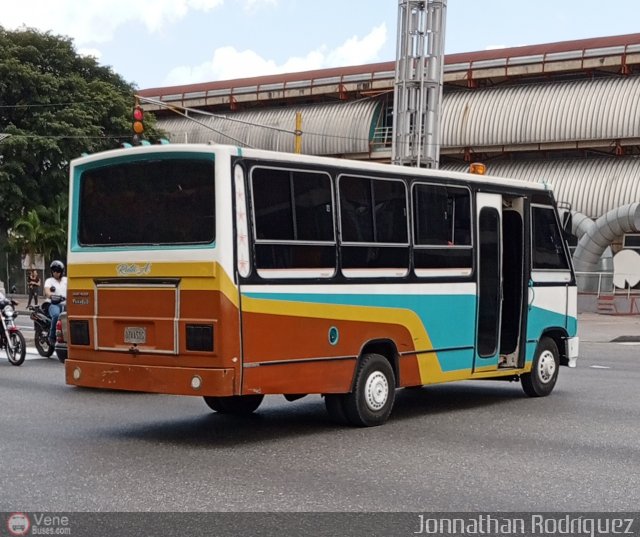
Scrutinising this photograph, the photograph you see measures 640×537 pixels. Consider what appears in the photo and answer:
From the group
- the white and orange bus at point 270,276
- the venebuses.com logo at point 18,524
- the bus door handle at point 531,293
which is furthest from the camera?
the bus door handle at point 531,293

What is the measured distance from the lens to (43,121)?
48656mm

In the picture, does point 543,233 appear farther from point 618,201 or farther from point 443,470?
point 618,201

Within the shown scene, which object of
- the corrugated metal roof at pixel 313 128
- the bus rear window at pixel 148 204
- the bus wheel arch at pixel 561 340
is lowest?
the bus wheel arch at pixel 561 340

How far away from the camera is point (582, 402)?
Result: 12875 mm

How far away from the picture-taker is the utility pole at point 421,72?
109 feet

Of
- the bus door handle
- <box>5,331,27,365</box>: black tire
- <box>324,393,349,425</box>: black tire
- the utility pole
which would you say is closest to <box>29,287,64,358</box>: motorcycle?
<box>5,331,27,365</box>: black tire

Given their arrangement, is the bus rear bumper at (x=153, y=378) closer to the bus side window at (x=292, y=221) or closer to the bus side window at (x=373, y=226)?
the bus side window at (x=292, y=221)

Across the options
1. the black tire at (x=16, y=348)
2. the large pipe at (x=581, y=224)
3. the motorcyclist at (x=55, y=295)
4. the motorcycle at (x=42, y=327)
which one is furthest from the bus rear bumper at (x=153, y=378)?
the large pipe at (x=581, y=224)

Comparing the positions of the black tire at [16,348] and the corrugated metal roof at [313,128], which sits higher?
the corrugated metal roof at [313,128]

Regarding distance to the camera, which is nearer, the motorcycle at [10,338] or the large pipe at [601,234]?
the motorcycle at [10,338]

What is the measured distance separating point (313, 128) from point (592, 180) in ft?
49.3

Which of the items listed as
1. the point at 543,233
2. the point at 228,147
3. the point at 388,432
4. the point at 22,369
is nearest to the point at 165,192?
the point at 228,147

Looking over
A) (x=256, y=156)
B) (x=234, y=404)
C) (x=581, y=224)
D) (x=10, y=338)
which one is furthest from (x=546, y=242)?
(x=581, y=224)

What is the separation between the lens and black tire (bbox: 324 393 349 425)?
418 inches
